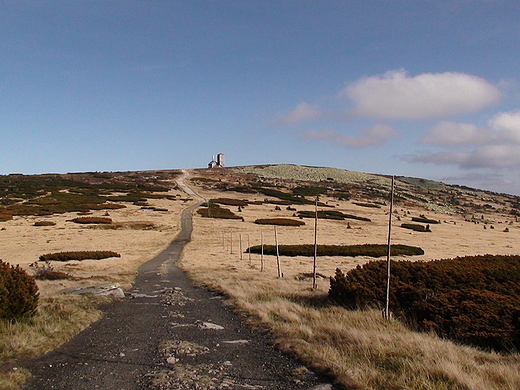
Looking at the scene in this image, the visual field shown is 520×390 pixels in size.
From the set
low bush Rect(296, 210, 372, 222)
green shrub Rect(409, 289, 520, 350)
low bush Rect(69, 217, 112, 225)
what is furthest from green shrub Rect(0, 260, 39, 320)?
low bush Rect(296, 210, 372, 222)

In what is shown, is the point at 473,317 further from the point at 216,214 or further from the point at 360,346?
the point at 216,214

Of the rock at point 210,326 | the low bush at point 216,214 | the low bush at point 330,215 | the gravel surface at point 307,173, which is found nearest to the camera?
the rock at point 210,326

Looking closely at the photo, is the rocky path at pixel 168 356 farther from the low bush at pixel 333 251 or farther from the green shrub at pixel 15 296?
the low bush at pixel 333 251

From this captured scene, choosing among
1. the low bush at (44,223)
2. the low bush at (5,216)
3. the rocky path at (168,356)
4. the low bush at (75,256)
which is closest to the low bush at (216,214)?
the low bush at (44,223)

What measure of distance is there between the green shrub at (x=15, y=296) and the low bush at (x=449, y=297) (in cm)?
812

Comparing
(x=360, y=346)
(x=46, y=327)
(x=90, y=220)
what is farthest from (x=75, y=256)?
(x=360, y=346)

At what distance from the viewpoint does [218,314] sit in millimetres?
11305

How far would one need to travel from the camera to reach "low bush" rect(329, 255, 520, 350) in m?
8.98

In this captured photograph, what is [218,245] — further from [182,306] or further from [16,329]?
[16,329]

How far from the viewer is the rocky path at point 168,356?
20.1 feet

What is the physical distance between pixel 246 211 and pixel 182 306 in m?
55.4

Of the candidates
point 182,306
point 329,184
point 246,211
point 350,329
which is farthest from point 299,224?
point 329,184

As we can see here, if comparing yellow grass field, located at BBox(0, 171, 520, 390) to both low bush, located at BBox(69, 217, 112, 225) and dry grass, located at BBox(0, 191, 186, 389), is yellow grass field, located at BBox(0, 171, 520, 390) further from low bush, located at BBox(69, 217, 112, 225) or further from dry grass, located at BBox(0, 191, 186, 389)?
low bush, located at BBox(69, 217, 112, 225)

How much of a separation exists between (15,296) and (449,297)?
1035 centimetres
